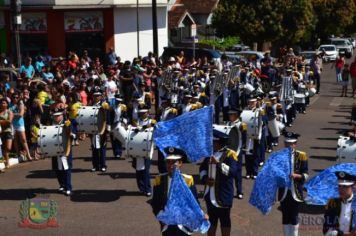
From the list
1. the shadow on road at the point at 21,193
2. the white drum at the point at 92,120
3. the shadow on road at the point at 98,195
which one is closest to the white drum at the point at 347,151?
the shadow on road at the point at 98,195

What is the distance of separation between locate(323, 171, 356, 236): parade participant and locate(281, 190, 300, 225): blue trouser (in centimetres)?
197

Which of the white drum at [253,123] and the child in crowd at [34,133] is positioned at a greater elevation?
the white drum at [253,123]

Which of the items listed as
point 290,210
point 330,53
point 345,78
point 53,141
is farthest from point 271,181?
point 330,53

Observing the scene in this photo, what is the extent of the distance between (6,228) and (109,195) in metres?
2.66

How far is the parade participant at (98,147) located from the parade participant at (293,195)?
6468 mm

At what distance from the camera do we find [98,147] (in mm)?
16609

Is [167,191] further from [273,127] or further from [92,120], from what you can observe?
[273,127]

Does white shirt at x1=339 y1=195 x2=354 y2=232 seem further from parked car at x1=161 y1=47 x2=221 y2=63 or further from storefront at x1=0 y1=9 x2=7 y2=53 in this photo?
storefront at x1=0 y1=9 x2=7 y2=53

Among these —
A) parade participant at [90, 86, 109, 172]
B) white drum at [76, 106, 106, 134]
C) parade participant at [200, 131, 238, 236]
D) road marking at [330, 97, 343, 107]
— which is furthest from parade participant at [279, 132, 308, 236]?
road marking at [330, 97, 343, 107]

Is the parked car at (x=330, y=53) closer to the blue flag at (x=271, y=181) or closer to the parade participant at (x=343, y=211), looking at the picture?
the blue flag at (x=271, y=181)

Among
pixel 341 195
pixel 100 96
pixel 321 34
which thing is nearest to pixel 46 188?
pixel 100 96

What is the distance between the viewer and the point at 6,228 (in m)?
12.8

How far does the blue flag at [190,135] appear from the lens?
10.4 meters

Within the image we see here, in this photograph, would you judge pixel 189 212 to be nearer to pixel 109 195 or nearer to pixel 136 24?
pixel 109 195
